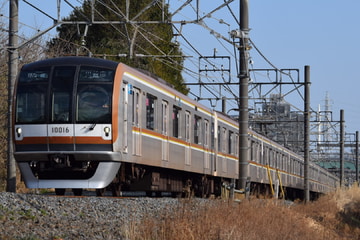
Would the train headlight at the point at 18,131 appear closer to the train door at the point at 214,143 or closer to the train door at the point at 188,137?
the train door at the point at 188,137

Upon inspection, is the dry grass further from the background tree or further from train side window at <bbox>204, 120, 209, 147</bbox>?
the background tree

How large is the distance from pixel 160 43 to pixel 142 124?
3097 centimetres

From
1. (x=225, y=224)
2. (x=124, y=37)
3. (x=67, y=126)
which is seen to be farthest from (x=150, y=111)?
(x=124, y=37)

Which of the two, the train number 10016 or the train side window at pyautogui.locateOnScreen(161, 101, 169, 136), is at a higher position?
the train side window at pyautogui.locateOnScreen(161, 101, 169, 136)

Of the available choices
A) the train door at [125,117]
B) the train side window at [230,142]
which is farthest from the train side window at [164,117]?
the train side window at [230,142]

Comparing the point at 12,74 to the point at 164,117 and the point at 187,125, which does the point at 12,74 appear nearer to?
the point at 164,117

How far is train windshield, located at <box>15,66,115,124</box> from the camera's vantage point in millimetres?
15188

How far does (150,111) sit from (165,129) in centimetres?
131

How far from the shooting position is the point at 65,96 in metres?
15.3

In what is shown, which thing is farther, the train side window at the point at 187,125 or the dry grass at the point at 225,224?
the train side window at the point at 187,125

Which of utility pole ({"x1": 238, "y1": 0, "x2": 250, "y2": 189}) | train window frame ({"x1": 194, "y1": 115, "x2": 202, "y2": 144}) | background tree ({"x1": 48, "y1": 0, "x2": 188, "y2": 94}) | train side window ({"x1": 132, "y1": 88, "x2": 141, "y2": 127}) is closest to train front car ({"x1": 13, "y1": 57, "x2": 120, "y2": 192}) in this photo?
train side window ({"x1": 132, "y1": 88, "x2": 141, "y2": 127})

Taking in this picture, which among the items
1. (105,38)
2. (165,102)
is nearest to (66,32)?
(105,38)

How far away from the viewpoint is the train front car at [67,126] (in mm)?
15102

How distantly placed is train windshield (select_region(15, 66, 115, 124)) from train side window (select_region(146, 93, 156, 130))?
2056mm
